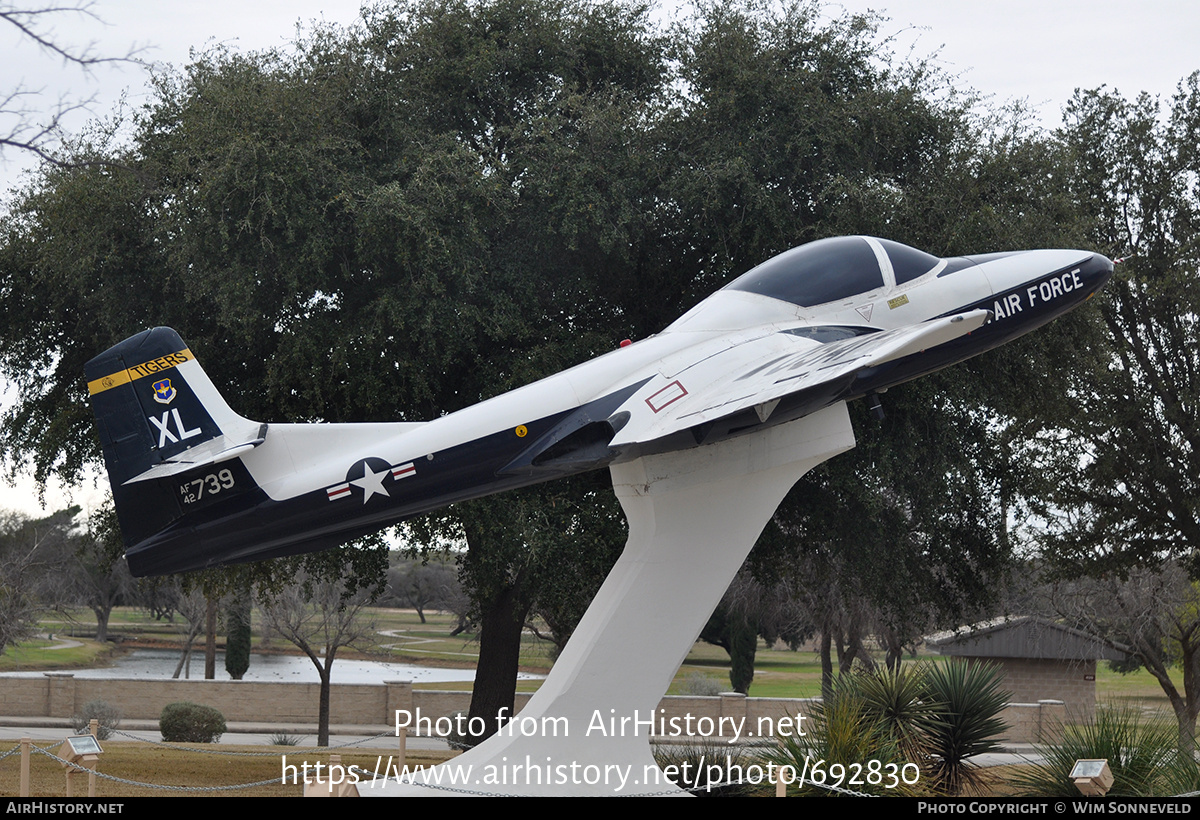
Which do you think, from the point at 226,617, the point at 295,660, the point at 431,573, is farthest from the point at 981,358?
the point at 431,573

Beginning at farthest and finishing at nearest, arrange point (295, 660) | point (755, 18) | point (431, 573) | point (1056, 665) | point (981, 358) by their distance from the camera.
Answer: point (431, 573) → point (295, 660) → point (1056, 665) → point (755, 18) → point (981, 358)

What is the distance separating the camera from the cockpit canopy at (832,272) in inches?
418

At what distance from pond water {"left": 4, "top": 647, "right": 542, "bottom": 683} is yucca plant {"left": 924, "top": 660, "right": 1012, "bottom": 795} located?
40459 mm

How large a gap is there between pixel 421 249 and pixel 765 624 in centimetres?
5117

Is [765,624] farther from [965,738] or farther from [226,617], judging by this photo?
[965,738]

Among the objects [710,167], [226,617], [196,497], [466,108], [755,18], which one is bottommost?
[226,617]

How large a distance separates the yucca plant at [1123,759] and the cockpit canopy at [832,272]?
18.0 feet

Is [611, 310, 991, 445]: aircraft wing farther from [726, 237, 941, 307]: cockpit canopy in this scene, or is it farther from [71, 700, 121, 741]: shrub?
[71, 700, 121, 741]: shrub

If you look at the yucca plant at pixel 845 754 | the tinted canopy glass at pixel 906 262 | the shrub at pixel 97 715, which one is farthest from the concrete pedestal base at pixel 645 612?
the shrub at pixel 97 715

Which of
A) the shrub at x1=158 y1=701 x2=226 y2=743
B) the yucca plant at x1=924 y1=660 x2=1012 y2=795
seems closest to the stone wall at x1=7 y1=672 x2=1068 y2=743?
the shrub at x1=158 y1=701 x2=226 y2=743

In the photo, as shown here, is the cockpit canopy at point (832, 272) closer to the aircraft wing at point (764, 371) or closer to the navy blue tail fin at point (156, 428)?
the aircraft wing at point (764, 371)

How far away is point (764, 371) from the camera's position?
9.45 meters
